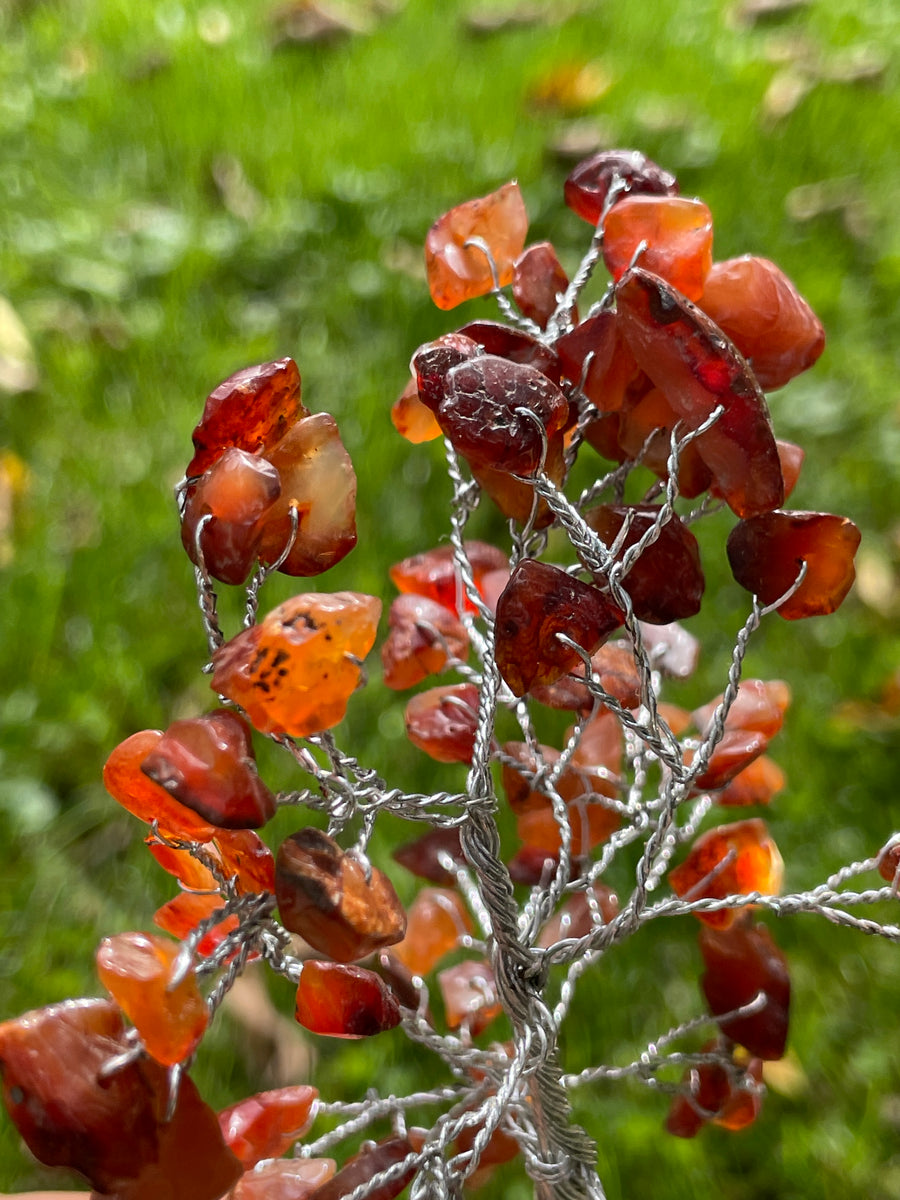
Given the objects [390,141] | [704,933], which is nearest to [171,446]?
[390,141]

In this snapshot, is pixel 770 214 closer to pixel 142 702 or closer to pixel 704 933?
pixel 142 702

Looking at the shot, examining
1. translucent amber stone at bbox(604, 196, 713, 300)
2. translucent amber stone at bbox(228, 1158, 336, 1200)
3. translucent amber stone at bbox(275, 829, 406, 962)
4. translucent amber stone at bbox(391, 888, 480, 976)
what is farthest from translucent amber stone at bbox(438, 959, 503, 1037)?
translucent amber stone at bbox(604, 196, 713, 300)

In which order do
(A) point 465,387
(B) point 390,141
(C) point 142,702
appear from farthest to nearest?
1. (B) point 390,141
2. (C) point 142,702
3. (A) point 465,387

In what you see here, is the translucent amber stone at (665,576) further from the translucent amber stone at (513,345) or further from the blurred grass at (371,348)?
the blurred grass at (371,348)

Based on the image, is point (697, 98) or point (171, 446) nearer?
point (171, 446)

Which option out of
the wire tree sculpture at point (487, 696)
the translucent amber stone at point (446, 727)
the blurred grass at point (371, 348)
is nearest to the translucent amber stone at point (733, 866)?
the wire tree sculpture at point (487, 696)

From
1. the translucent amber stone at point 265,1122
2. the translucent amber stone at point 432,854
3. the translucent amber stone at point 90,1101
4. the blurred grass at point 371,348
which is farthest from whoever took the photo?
the blurred grass at point 371,348

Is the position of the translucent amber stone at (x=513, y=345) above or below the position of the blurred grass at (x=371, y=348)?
above

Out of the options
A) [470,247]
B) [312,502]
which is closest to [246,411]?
[312,502]
